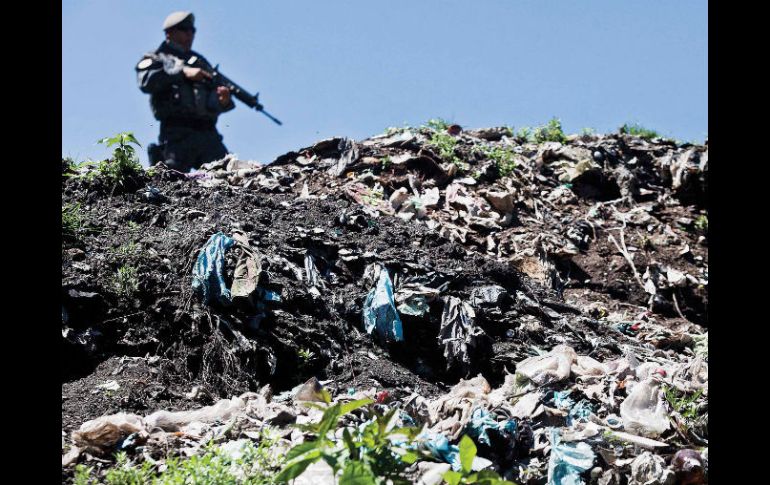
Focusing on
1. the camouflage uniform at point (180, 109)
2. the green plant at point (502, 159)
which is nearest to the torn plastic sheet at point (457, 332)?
the green plant at point (502, 159)

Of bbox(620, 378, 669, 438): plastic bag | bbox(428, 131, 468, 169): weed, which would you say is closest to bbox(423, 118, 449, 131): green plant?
bbox(428, 131, 468, 169): weed

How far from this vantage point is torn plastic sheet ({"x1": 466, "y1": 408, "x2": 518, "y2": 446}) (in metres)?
3.28

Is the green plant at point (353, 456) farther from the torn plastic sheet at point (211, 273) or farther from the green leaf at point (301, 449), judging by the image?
the torn plastic sheet at point (211, 273)

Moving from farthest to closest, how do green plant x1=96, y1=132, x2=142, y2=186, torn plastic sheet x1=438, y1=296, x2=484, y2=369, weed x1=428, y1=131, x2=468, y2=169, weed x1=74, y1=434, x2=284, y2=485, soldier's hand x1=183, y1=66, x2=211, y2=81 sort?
1. soldier's hand x1=183, y1=66, x2=211, y2=81
2. weed x1=428, y1=131, x2=468, y2=169
3. green plant x1=96, y1=132, x2=142, y2=186
4. torn plastic sheet x1=438, y1=296, x2=484, y2=369
5. weed x1=74, y1=434, x2=284, y2=485

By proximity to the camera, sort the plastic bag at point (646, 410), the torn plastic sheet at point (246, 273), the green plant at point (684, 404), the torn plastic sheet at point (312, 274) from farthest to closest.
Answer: the torn plastic sheet at point (312, 274) < the torn plastic sheet at point (246, 273) < the green plant at point (684, 404) < the plastic bag at point (646, 410)

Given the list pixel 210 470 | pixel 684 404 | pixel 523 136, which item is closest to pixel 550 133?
pixel 523 136

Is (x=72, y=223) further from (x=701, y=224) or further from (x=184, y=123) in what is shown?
(x=701, y=224)

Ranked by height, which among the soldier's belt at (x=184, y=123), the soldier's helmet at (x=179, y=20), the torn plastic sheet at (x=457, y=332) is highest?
the soldier's helmet at (x=179, y=20)

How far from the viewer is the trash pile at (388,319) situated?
11.0 feet

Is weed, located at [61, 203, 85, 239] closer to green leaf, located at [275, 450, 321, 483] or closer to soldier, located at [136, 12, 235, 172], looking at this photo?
green leaf, located at [275, 450, 321, 483]

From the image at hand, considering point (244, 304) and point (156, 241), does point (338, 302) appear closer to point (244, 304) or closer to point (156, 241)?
point (244, 304)

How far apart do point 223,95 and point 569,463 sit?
8215mm

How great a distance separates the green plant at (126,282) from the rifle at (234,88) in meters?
5.91

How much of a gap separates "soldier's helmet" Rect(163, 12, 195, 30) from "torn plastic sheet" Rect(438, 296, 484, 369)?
21.4 ft
